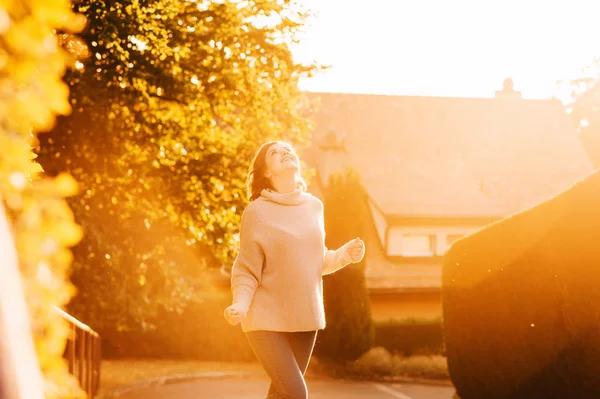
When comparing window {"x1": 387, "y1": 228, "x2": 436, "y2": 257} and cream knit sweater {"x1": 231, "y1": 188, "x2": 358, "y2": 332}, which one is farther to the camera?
window {"x1": 387, "y1": 228, "x2": 436, "y2": 257}

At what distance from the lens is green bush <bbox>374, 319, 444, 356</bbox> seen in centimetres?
2714

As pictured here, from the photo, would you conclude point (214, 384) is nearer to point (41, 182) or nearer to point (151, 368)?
point (151, 368)

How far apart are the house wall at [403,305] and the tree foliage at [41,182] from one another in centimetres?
2994

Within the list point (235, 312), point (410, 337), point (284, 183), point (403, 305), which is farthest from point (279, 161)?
point (403, 305)

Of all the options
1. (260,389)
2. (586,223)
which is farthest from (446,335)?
(260,389)

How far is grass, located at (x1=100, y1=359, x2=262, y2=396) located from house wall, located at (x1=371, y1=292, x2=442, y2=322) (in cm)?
672

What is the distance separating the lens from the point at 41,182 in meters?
1.81

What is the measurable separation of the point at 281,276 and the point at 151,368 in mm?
19919

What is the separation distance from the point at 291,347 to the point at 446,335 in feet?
29.9

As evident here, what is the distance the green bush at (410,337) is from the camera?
27141mm

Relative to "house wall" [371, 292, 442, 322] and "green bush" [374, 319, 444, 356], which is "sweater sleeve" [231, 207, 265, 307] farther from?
"house wall" [371, 292, 442, 322]

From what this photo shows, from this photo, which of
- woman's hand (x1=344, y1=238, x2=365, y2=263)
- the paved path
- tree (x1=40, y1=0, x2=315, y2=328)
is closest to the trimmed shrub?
woman's hand (x1=344, y1=238, x2=365, y2=263)

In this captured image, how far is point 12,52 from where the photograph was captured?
1591 mm

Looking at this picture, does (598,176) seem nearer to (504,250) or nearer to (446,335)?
(504,250)
